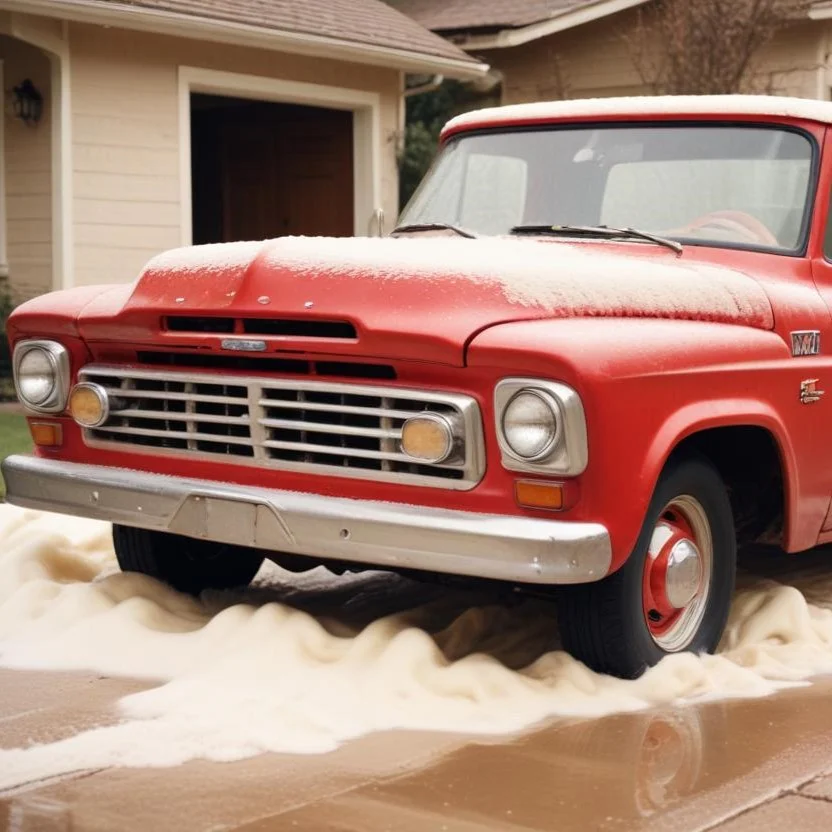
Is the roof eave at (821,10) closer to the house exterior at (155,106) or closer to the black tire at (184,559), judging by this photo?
the house exterior at (155,106)

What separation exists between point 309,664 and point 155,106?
9.50 meters

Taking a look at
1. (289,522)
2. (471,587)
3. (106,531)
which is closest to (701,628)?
(471,587)

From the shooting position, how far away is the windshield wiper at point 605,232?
16.8 feet

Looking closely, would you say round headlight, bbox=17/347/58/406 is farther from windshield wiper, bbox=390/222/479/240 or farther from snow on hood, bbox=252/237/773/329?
windshield wiper, bbox=390/222/479/240

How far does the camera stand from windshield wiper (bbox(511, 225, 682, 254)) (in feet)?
16.8

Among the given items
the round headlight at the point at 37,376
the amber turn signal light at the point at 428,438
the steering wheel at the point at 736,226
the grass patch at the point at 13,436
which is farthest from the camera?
the grass patch at the point at 13,436

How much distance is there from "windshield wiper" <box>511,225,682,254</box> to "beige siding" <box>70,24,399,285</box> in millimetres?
7812

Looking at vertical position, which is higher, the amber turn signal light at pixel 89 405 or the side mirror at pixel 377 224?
the side mirror at pixel 377 224

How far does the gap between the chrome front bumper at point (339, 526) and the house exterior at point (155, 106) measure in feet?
21.1

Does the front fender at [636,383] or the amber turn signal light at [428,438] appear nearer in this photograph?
the front fender at [636,383]

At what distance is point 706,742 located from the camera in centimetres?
403

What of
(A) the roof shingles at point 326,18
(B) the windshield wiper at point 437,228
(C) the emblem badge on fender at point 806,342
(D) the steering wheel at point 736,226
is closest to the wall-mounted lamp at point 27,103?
(A) the roof shingles at point 326,18

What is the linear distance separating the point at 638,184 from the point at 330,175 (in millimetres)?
10327

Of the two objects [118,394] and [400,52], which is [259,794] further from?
[400,52]
